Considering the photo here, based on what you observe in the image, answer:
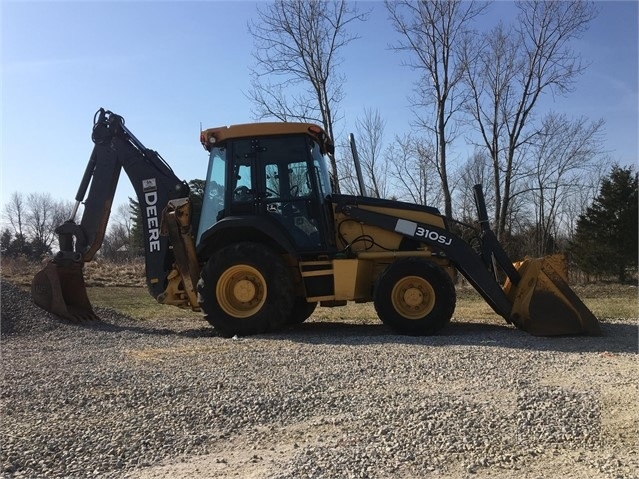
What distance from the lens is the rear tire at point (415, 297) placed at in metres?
7.92

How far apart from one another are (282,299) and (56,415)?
4.14 m

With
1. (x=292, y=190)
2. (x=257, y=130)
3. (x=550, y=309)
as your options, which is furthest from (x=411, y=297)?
(x=257, y=130)

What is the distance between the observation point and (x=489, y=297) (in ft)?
26.4

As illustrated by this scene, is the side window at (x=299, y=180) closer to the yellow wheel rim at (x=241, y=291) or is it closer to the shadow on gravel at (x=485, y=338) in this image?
the yellow wheel rim at (x=241, y=291)

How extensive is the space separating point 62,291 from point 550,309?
775 centimetres

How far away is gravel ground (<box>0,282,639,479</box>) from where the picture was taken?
3.39 m

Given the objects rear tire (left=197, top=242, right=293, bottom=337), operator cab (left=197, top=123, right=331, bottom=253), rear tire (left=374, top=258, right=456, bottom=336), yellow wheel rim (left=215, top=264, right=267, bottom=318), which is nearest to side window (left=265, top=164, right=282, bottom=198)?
operator cab (left=197, top=123, right=331, bottom=253)

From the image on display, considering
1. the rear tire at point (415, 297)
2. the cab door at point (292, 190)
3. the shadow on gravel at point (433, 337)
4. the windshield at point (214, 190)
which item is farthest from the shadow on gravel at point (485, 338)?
the windshield at point (214, 190)

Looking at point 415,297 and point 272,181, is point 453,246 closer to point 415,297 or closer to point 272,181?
point 415,297

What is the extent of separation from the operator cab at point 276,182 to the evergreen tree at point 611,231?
78.9 feet

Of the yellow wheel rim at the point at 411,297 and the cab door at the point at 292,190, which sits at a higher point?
the cab door at the point at 292,190

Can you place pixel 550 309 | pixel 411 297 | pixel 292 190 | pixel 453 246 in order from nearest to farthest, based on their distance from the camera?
pixel 550 309
pixel 411 297
pixel 453 246
pixel 292 190

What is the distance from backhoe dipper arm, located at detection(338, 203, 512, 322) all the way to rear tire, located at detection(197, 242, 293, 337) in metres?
1.44

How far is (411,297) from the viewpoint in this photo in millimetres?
8031
